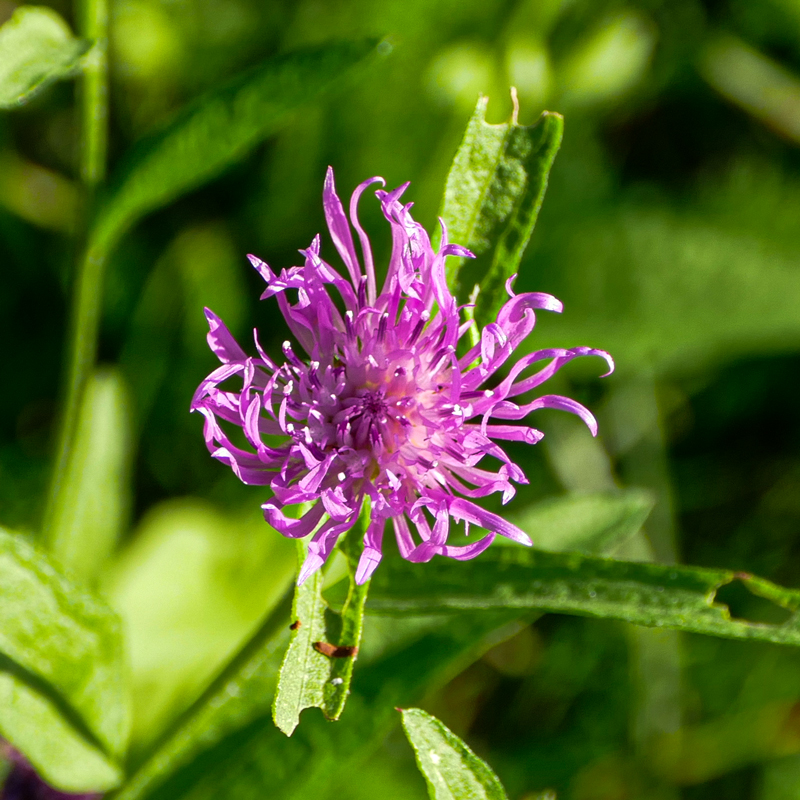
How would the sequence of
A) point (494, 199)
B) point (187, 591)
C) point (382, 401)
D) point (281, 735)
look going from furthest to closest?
point (187, 591) < point (281, 735) < point (494, 199) < point (382, 401)

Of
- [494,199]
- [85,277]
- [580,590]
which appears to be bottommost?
[580,590]

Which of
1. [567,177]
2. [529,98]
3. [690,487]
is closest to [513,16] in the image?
[529,98]

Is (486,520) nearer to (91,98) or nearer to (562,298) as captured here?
(91,98)

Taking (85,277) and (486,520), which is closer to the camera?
(486,520)

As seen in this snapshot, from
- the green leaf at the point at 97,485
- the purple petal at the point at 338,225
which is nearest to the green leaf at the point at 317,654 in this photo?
the purple petal at the point at 338,225

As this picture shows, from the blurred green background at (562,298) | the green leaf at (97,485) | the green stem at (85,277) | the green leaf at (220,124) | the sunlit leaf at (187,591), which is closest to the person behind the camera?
the green leaf at (220,124)

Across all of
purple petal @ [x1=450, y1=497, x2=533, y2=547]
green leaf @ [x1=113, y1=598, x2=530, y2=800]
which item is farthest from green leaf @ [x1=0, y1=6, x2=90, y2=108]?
green leaf @ [x1=113, y1=598, x2=530, y2=800]

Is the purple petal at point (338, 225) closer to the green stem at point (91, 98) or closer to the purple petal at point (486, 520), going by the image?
the purple petal at point (486, 520)

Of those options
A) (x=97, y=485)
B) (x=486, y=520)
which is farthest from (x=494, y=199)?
(x=97, y=485)
